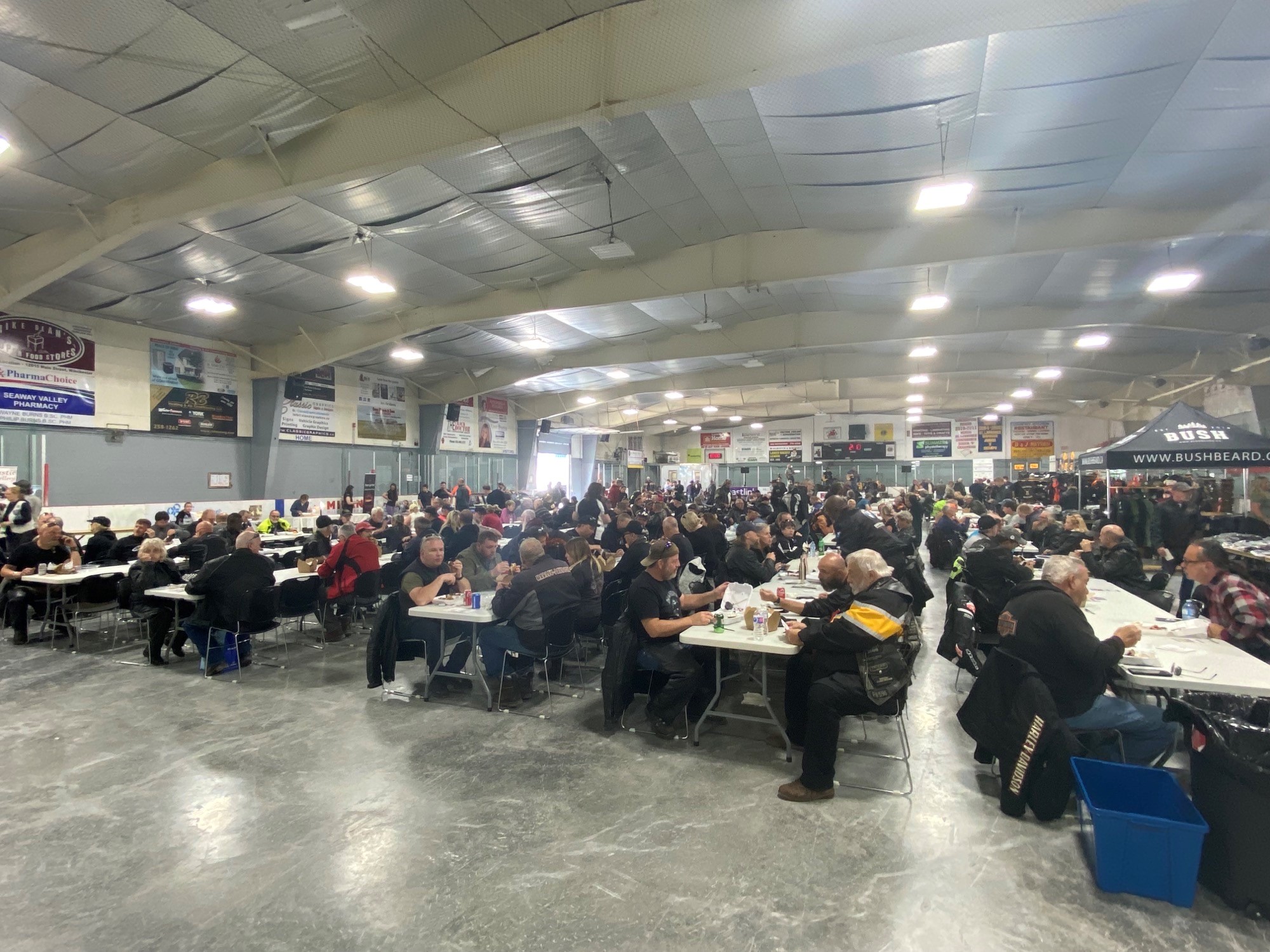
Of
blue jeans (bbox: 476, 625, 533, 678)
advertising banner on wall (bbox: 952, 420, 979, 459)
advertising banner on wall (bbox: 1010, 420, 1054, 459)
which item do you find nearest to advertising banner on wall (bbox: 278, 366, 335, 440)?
blue jeans (bbox: 476, 625, 533, 678)

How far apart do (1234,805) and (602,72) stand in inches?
187

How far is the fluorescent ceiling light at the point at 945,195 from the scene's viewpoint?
5285 mm

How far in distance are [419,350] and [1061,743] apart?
11.9 meters

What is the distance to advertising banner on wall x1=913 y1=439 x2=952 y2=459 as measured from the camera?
24297 mm

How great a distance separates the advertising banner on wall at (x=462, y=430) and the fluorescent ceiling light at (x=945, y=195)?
12.3m

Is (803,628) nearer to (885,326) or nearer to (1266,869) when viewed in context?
(1266,869)

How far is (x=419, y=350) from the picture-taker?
12.5 metres

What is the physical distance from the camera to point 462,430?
661 inches

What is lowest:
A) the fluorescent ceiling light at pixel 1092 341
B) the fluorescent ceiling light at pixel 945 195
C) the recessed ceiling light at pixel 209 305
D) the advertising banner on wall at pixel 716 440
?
the advertising banner on wall at pixel 716 440

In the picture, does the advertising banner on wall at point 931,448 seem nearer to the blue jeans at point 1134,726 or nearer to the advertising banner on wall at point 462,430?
the advertising banner on wall at point 462,430

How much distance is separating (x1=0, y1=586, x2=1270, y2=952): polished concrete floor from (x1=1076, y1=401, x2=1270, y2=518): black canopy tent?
15.8ft

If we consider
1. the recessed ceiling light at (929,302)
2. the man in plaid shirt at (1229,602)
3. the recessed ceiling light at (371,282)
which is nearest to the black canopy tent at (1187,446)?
the recessed ceiling light at (929,302)

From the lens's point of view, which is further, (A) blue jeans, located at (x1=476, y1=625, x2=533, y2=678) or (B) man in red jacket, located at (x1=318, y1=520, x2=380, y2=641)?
(B) man in red jacket, located at (x1=318, y1=520, x2=380, y2=641)

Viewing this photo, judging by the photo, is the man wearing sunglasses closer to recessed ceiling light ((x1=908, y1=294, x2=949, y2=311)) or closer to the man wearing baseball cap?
the man wearing baseball cap
